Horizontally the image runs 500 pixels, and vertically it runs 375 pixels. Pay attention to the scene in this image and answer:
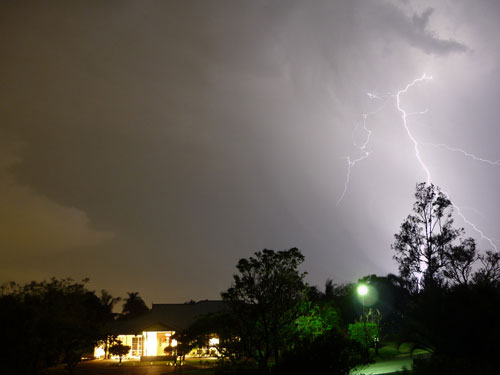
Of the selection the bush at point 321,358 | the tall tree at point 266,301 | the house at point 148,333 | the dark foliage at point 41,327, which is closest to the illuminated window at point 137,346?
the house at point 148,333

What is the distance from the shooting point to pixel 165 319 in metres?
49.8

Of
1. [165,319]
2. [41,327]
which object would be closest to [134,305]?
[165,319]

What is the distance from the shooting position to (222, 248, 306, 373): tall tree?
1647 cm

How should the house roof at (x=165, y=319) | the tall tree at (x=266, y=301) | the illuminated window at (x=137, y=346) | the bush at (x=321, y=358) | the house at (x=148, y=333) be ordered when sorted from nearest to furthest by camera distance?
the bush at (x=321, y=358) → the tall tree at (x=266, y=301) → the house at (x=148, y=333) → the house roof at (x=165, y=319) → the illuminated window at (x=137, y=346)

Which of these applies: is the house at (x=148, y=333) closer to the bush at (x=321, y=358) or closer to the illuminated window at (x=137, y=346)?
the illuminated window at (x=137, y=346)

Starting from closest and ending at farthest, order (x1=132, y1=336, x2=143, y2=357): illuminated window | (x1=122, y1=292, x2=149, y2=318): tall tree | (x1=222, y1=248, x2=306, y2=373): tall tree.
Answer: (x1=222, y1=248, x2=306, y2=373): tall tree → (x1=132, y1=336, x2=143, y2=357): illuminated window → (x1=122, y1=292, x2=149, y2=318): tall tree

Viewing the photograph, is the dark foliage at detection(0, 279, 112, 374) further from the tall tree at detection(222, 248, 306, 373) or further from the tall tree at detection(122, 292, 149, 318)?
the tall tree at detection(122, 292, 149, 318)

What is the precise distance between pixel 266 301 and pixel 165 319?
36.3 metres

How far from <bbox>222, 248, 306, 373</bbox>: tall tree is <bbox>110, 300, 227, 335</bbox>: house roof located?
2697cm

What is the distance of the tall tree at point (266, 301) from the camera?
16.5m

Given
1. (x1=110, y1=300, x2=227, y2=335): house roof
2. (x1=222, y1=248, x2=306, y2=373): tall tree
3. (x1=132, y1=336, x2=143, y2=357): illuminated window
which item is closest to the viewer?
(x1=222, y1=248, x2=306, y2=373): tall tree

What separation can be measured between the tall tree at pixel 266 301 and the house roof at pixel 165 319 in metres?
27.0

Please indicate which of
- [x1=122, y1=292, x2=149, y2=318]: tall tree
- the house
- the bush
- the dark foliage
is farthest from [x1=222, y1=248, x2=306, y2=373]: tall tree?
[x1=122, y1=292, x2=149, y2=318]: tall tree

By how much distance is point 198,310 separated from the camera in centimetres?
5284
